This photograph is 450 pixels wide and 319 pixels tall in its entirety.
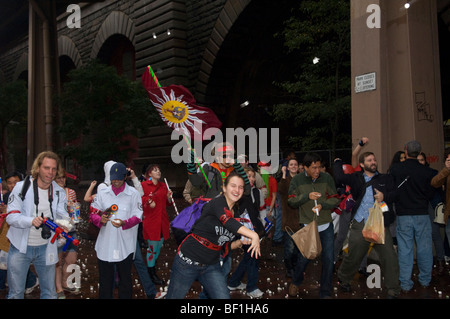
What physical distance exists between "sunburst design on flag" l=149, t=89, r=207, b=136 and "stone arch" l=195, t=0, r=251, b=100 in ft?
39.8

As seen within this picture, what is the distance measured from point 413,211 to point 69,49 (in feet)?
88.2

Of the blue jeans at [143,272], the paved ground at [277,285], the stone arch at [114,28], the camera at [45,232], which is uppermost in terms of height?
the stone arch at [114,28]

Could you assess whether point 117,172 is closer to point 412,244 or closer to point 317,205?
point 317,205

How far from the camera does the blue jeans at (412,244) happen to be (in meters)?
6.01

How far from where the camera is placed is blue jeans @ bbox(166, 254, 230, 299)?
3.83 meters

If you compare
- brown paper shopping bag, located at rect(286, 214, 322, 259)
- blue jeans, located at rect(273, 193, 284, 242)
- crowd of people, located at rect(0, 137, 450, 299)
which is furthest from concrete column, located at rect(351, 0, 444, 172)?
brown paper shopping bag, located at rect(286, 214, 322, 259)

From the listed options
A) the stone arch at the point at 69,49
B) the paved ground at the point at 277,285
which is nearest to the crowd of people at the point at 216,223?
the paved ground at the point at 277,285

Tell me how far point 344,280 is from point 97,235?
3.26 metres

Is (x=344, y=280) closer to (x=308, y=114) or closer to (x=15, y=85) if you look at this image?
(x=308, y=114)

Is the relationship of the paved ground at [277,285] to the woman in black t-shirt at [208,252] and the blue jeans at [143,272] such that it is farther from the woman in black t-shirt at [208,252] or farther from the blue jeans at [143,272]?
the woman in black t-shirt at [208,252]

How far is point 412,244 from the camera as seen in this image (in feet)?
19.8

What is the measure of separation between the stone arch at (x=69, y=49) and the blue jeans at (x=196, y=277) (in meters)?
26.0

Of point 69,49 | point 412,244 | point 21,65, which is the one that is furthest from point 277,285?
point 21,65

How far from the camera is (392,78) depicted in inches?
343
